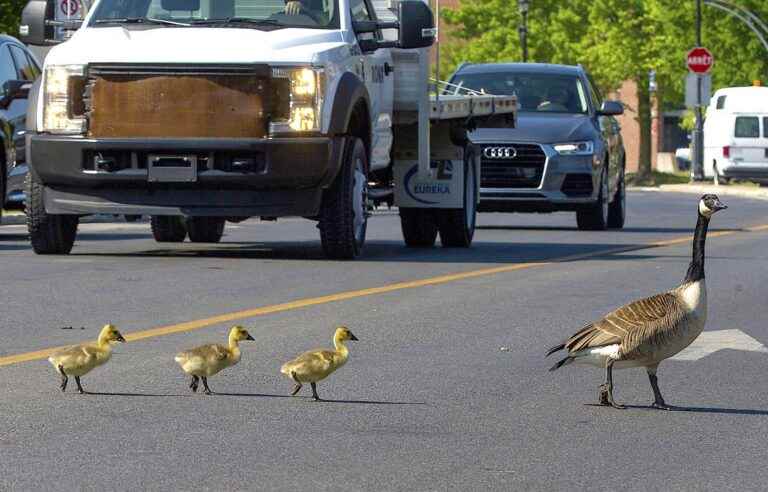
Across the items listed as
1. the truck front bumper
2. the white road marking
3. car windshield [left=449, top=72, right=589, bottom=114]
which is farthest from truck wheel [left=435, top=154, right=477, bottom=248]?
the white road marking

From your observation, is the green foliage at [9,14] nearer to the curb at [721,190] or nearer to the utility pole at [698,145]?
the curb at [721,190]

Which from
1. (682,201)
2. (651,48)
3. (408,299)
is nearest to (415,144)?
(408,299)

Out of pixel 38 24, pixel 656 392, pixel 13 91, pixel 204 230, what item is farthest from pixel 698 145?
pixel 656 392

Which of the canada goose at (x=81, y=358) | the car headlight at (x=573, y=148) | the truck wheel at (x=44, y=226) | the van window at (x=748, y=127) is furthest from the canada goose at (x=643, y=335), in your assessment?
the van window at (x=748, y=127)


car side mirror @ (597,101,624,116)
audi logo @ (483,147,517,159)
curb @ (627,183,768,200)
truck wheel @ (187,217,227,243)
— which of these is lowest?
curb @ (627,183,768,200)

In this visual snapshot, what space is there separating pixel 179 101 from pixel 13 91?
495 cm

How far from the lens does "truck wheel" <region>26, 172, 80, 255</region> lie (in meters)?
16.3

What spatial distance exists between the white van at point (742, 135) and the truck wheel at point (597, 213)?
29587mm

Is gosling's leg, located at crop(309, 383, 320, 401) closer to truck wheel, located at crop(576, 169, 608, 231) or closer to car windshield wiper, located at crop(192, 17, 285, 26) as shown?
car windshield wiper, located at crop(192, 17, 285, 26)

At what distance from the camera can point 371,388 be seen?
888 centimetres

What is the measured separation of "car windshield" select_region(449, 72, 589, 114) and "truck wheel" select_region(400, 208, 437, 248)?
475 cm

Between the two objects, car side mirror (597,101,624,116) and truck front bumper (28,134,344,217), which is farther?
car side mirror (597,101,624,116)

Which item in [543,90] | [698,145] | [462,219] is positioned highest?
[543,90]

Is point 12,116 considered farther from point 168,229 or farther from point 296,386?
point 296,386
